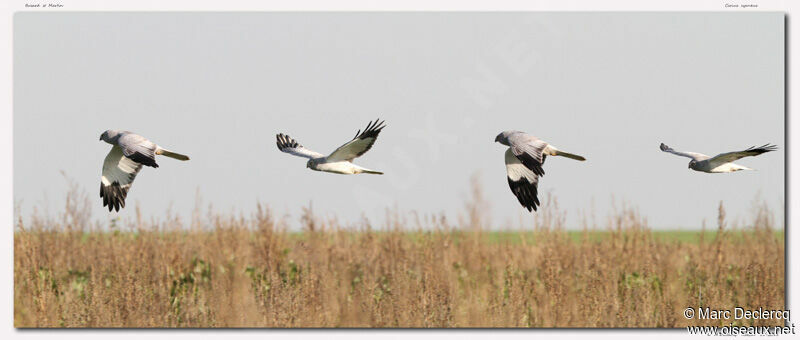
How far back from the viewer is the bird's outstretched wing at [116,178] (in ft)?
25.6

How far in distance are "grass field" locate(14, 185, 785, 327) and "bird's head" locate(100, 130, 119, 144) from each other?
1.49 m

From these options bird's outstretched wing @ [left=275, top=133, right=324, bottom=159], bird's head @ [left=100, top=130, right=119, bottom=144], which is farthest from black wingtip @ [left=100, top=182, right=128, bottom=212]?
bird's outstretched wing @ [left=275, top=133, right=324, bottom=159]

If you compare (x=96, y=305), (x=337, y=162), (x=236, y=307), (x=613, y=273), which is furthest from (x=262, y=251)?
(x=613, y=273)

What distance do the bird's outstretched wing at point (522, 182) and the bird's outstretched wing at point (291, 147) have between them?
6.30ft

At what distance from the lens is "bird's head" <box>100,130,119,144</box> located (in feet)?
24.1

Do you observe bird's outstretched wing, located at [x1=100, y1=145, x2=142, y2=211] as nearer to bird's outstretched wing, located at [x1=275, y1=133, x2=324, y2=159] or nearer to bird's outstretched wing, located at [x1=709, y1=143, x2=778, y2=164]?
bird's outstretched wing, located at [x1=275, y1=133, x2=324, y2=159]

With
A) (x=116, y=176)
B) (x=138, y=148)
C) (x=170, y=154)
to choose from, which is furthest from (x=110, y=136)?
(x=138, y=148)

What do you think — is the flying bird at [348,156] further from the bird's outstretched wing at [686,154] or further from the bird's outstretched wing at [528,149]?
the bird's outstretched wing at [686,154]

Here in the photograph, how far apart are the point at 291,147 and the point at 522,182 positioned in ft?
8.13

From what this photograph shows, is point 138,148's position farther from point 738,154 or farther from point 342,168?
Answer: point 738,154

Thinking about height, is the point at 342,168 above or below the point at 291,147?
below

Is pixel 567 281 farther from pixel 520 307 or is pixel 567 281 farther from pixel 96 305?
pixel 96 305

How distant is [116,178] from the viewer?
25.7 ft

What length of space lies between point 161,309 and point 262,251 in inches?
70.0
